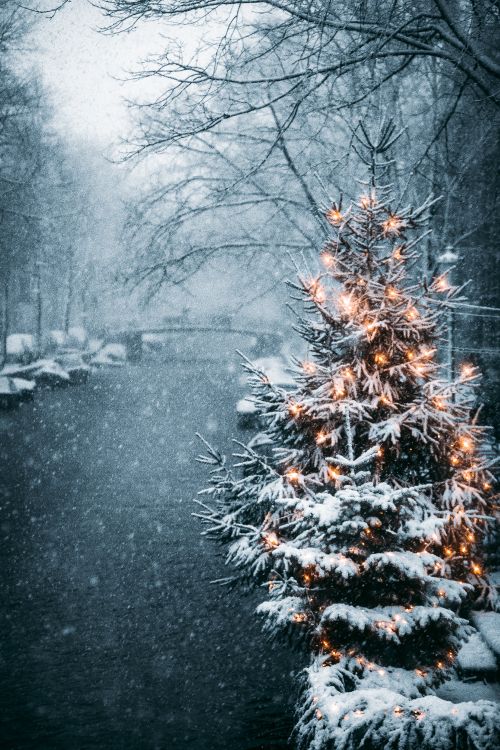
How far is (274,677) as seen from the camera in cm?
568

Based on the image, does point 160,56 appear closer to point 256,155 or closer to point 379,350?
point 379,350

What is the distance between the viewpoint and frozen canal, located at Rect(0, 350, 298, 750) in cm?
494

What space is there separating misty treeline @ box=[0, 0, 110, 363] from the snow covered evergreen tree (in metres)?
11.4

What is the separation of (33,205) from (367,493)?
24401 mm

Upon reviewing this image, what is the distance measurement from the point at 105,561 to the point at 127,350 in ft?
115

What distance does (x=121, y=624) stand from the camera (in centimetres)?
652

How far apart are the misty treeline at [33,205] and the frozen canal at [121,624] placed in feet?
35.6

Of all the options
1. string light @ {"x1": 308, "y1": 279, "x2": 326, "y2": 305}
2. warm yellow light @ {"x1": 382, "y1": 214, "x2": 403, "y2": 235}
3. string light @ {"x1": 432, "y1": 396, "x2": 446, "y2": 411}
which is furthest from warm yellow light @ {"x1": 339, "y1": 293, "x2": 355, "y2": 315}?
string light @ {"x1": 432, "y1": 396, "x2": 446, "y2": 411}

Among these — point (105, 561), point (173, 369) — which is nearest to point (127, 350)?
point (173, 369)

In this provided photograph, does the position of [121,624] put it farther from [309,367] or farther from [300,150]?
[300,150]

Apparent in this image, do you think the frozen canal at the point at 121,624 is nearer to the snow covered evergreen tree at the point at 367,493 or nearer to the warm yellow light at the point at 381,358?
the snow covered evergreen tree at the point at 367,493

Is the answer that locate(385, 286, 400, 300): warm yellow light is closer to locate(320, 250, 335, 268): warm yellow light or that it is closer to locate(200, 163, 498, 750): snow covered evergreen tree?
locate(200, 163, 498, 750): snow covered evergreen tree

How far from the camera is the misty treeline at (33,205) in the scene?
17938 mm

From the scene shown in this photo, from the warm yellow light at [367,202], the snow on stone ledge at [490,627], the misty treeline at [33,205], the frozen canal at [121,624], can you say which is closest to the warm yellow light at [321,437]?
the warm yellow light at [367,202]
